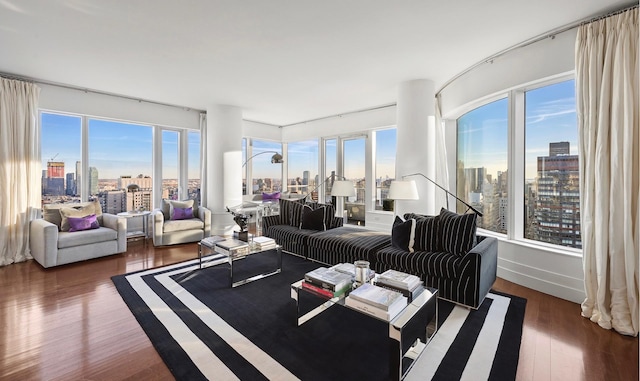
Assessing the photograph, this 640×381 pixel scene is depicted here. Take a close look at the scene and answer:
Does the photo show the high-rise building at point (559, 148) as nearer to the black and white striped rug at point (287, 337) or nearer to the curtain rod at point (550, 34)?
the curtain rod at point (550, 34)

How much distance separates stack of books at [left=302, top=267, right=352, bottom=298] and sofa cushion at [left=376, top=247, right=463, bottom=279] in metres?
0.95

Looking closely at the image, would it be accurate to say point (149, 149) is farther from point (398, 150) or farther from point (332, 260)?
point (398, 150)

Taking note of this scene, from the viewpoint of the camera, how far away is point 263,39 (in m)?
3.12

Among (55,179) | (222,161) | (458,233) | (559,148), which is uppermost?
(222,161)

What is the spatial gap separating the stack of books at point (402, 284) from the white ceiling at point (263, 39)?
2432mm

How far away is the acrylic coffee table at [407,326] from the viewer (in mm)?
1727

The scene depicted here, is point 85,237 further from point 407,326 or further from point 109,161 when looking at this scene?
point 407,326

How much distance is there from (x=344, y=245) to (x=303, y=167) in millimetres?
Result: 4556

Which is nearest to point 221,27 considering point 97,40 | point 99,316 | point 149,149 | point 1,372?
point 97,40

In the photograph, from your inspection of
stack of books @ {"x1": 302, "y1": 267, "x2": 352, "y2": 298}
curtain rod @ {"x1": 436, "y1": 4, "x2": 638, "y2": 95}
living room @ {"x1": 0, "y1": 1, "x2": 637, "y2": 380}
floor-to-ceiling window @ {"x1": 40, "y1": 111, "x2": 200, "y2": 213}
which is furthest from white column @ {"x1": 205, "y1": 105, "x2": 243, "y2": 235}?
curtain rod @ {"x1": 436, "y1": 4, "x2": 638, "y2": 95}

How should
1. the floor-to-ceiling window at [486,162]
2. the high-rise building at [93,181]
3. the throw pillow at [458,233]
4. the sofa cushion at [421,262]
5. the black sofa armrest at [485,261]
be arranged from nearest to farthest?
the black sofa armrest at [485,261] < the sofa cushion at [421,262] < the throw pillow at [458,233] < the floor-to-ceiling window at [486,162] < the high-rise building at [93,181]

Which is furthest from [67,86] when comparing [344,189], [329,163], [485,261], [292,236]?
[485,261]

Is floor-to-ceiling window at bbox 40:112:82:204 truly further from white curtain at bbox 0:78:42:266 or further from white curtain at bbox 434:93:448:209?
white curtain at bbox 434:93:448:209

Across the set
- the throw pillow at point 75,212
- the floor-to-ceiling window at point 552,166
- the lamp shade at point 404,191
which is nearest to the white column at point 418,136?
the lamp shade at point 404,191
